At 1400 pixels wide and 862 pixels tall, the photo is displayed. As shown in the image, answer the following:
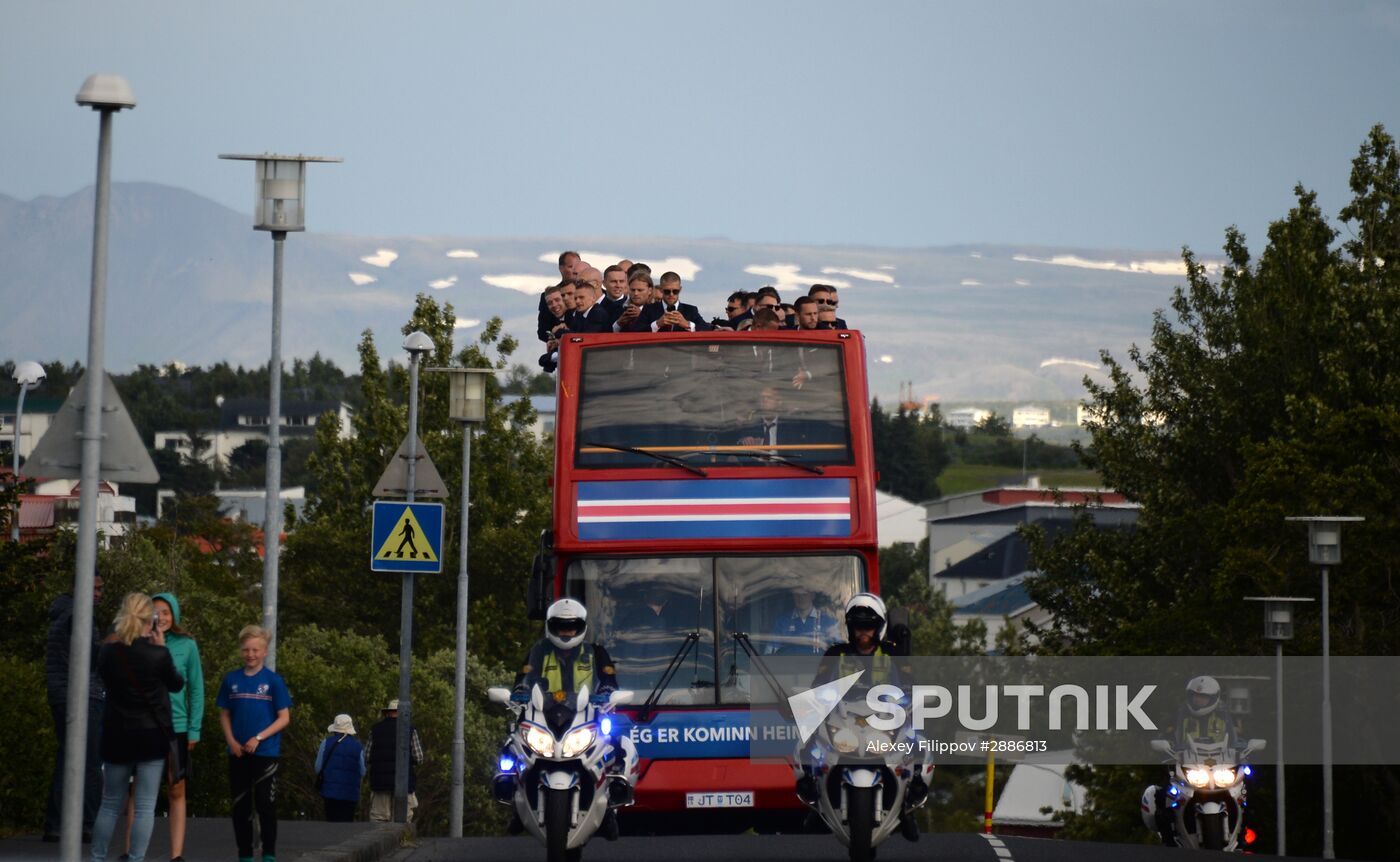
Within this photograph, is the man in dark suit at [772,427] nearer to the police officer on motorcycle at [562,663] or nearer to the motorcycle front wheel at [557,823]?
the police officer on motorcycle at [562,663]

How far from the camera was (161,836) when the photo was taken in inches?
632

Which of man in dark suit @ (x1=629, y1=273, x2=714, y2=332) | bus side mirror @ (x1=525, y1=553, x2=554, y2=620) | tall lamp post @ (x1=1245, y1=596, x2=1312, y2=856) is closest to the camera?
bus side mirror @ (x1=525, y1=553, x2=554, y2=620)

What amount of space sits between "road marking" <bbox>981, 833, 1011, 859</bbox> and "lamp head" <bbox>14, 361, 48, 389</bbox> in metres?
20.6

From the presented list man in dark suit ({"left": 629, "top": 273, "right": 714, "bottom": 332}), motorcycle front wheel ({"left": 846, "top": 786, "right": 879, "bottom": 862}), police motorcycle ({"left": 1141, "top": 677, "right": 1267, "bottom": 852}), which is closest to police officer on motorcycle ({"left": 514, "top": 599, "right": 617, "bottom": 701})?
motorcycle front wheel ({"left": 846, "top": 786, "right": 879, "bottom": 862})

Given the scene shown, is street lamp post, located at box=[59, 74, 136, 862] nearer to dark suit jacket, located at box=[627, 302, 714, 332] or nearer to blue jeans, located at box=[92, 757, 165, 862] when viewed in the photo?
blue jeans, located at box=[92, 757, 165, 862]

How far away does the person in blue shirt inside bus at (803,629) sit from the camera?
16.9 m

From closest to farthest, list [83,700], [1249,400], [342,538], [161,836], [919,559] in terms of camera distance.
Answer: [83,700]
[161,836]
[1249,400]
[342,538]
[919,559]

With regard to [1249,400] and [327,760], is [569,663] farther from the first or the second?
[1249,400]

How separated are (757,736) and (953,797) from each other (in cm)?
9282

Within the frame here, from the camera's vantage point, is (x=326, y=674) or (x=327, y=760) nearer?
(x=327, y=760)

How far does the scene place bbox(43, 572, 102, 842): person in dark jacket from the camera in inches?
571

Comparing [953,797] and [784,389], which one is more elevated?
[784,389]

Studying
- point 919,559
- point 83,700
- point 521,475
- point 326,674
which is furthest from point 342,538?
point 919,559

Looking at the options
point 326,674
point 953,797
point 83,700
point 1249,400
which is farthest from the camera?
point 953,797
